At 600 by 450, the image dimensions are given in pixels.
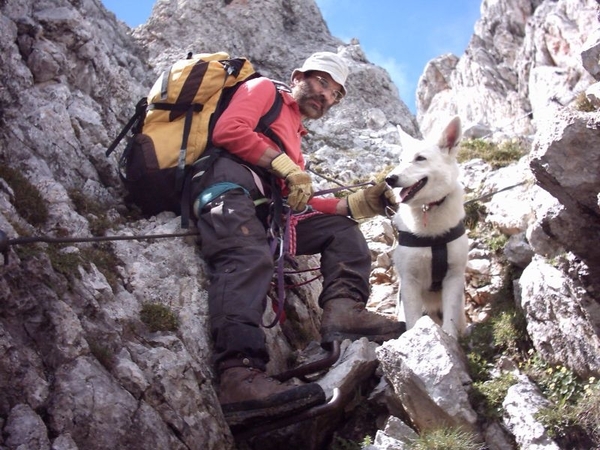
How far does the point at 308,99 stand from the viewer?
25.8ft

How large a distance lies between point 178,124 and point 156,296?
207 cm

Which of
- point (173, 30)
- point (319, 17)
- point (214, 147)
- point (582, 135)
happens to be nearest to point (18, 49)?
point (214, 147)

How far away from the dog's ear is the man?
2.78 feet

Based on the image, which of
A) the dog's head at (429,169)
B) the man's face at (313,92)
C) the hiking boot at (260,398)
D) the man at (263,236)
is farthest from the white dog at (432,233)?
the hiking boot at (260,398)

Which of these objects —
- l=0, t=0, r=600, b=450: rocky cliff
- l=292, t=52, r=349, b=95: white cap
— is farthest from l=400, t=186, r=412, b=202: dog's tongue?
l=292, t=52, r=349, b=95: white cap

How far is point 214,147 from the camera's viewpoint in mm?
7113

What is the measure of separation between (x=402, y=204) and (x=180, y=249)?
8.60 feet

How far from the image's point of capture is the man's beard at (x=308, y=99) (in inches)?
309

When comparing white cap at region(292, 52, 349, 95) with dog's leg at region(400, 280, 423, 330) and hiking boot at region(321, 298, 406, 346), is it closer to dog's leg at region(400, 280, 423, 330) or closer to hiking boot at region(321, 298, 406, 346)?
dog's leg at region(400, 280, 423, 330)

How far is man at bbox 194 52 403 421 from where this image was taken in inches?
222

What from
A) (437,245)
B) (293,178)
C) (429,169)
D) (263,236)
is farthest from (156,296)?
(429,169)

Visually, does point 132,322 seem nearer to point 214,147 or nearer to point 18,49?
point 214,147

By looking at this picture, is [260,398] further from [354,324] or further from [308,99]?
[308,99]

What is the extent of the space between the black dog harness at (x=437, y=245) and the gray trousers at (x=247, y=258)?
1.75 ft
